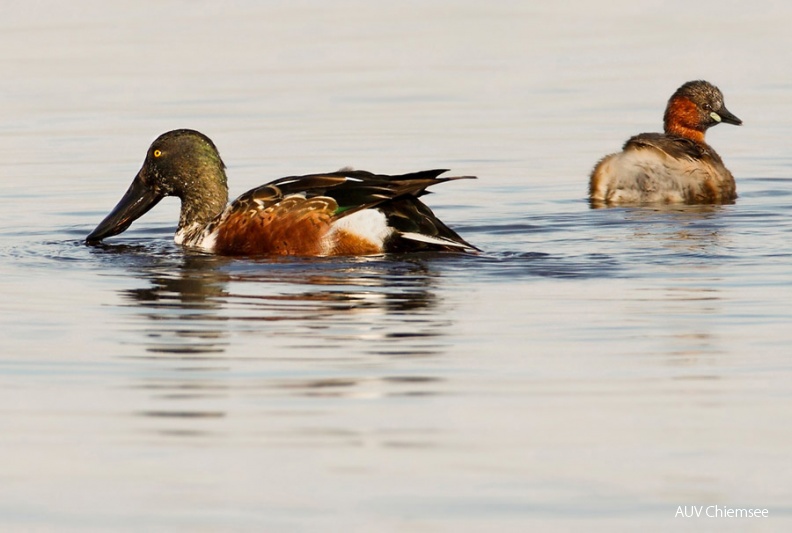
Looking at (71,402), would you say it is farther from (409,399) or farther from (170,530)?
(170,530)

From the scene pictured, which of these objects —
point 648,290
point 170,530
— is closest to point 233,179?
point 648,290

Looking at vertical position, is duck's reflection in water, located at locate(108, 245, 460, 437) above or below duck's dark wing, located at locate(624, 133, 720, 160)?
below

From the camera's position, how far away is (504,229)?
12.2 metres

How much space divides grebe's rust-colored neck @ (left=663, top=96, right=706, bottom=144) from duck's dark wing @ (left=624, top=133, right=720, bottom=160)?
1.14 m

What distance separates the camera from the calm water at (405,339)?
569 centimetres

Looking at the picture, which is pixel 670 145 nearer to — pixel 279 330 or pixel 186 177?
pixel 186 177

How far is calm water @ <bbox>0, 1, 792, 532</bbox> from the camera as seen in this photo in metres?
5.69

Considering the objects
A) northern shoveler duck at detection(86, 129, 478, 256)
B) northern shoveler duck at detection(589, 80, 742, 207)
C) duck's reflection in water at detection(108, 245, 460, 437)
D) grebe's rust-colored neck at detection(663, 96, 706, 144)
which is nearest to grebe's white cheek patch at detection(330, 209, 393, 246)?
northern shoveler duck at detection(86, 129, 478, 256)

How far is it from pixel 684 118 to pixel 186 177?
16.8ft

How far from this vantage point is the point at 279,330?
823 centimetres

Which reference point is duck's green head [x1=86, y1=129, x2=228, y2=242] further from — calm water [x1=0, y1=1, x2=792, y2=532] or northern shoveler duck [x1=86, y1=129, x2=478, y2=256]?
northern shoveler duck [x1=86, y1=129, x2=478, y2=256]

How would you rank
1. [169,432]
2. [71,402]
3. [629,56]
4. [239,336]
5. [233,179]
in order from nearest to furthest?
[169,432], [71,402], [239,336], [233,179], [629,56]

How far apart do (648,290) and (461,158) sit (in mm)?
6463

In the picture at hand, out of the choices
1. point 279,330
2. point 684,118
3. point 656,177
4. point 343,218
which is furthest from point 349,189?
point 684,118
